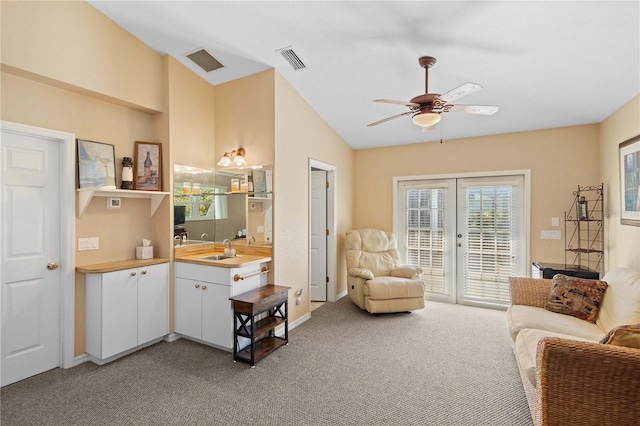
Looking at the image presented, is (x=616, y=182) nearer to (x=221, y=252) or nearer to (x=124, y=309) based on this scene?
(x=221, y=252)

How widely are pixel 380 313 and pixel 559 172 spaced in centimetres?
302

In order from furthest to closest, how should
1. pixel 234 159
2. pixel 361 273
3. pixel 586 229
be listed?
pixel 361 273
pixel 586 229
pixel 234 159

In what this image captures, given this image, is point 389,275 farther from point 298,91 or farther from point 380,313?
point 298,91

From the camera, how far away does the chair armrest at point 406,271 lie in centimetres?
416

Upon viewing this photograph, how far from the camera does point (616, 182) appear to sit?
324 centimetres

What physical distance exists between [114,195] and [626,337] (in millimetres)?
4163

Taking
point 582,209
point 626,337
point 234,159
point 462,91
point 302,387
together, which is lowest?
point 302,387

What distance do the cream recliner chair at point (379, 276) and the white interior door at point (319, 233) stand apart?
16.4 inches

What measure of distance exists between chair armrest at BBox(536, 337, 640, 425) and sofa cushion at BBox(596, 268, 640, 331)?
3.21 ft

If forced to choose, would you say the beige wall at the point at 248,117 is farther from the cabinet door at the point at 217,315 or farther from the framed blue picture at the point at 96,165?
the cabinet door at the point at 217,315

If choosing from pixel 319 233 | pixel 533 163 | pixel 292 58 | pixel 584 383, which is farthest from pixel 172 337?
pixel 533 163

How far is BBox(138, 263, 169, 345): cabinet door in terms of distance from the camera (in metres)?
3.06

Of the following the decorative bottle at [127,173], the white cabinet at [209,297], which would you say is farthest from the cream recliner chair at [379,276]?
the decorative bottle at [127,173]

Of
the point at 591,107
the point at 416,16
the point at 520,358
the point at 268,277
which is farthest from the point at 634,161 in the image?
the point at 268,277
